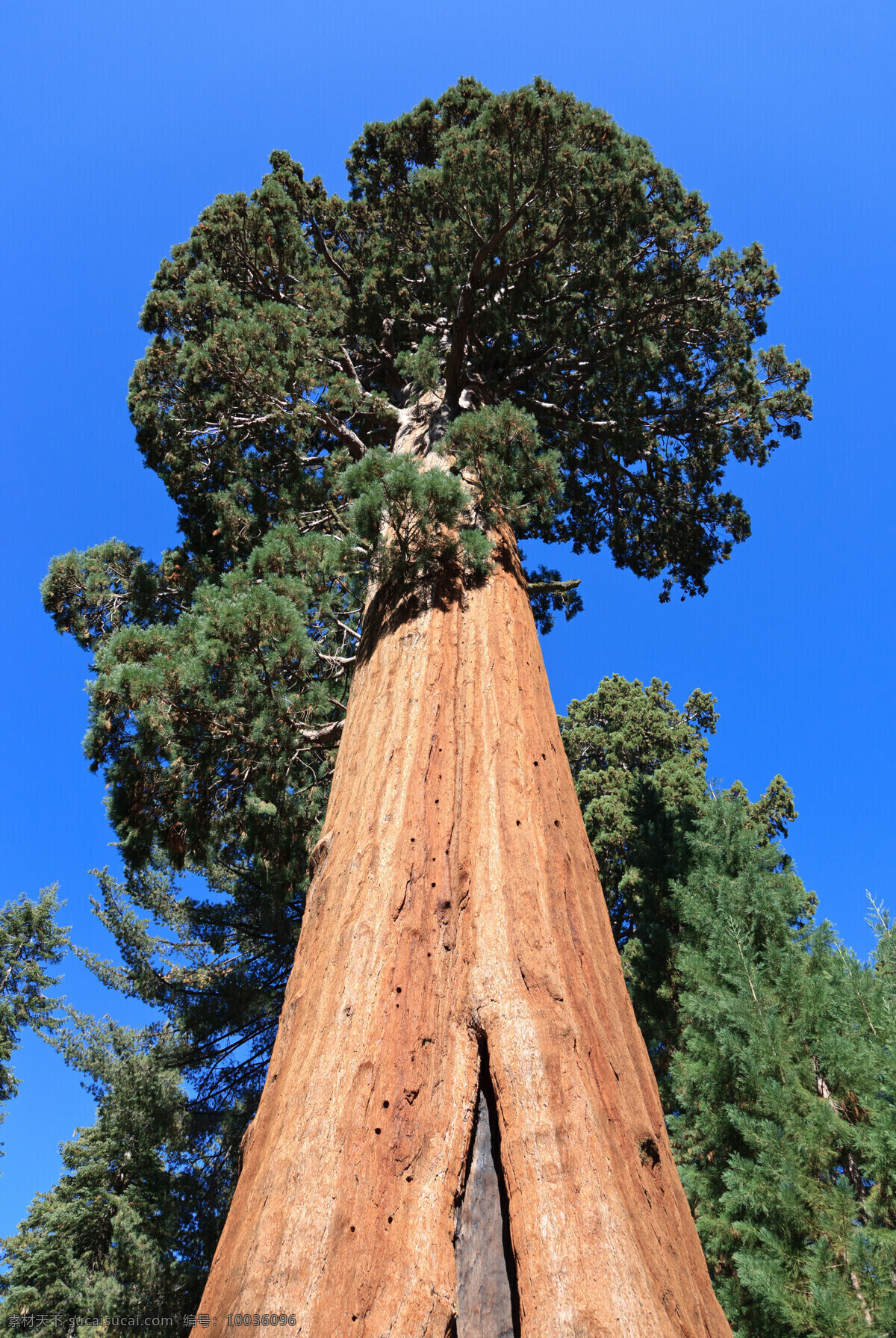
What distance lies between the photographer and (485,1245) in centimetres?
238

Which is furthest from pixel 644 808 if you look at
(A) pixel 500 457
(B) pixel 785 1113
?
(A) pixel 500 457

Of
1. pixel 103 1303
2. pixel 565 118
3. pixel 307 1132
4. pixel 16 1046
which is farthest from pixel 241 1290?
pixel 16 1046

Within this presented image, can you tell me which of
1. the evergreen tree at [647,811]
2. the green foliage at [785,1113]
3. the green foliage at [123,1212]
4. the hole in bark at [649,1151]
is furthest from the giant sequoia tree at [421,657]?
the evergreen tree at [647,811]

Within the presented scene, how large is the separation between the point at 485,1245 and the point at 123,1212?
9.55 metres

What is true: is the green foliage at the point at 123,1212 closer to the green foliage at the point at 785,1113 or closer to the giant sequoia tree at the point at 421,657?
the giant sequoia tree at the point at 421,657

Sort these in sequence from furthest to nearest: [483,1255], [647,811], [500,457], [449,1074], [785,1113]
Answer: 1. [647,811]
2. [500,457]
3. [785,1113]
4. [449,1074]
5. [483,1255]

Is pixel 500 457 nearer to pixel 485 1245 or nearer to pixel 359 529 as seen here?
pixel 359 529

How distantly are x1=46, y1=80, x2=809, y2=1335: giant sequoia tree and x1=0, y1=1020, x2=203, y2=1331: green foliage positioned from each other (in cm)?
100

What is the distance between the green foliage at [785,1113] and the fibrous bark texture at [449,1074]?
2.18 m

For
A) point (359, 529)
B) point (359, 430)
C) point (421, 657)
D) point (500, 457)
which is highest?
point (359, 430)

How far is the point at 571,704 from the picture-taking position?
1514cm

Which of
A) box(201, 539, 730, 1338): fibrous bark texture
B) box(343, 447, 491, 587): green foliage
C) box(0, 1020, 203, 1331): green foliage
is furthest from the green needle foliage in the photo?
box(201, 539, 730, 1338): fibrous bark texture

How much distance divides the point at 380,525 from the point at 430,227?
4.58 metres

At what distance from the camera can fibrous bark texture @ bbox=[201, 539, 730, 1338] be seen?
7.25 ft
